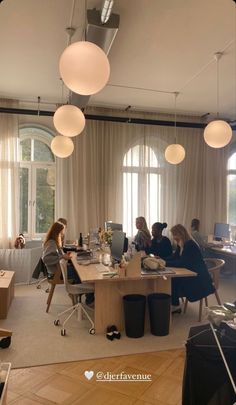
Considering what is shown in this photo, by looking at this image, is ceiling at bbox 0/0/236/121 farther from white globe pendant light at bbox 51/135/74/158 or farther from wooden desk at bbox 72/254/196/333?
wooden desk at bbox 72/254/196/333

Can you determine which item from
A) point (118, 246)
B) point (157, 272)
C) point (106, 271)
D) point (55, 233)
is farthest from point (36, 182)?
point (157, 272)

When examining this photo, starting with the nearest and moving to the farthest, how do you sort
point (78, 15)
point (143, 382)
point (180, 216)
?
point (143, 382), point (78, 15), point (180, 216)

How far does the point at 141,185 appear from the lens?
22.7ft

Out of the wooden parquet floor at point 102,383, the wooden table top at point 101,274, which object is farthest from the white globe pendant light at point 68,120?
the wooden parquet floor at point 102,383

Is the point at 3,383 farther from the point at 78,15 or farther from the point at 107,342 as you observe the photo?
the point at 78,15

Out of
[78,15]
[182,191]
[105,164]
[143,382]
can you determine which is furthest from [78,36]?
[182,191]

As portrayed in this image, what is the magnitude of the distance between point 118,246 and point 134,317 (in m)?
0.95

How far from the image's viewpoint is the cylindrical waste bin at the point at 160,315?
3.55 metres

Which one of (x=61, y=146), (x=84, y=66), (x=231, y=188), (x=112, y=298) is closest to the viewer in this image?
(x=84, y=66)

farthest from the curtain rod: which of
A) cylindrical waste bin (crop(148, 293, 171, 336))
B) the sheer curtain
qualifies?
cylindrical waste bin (crop(148, 293, 171, 336))

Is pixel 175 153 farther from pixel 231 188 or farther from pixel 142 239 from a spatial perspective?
pixel 231 188

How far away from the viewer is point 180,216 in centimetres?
714

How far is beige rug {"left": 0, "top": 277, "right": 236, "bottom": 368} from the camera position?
3066mm

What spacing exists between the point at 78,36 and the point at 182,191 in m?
4.27
